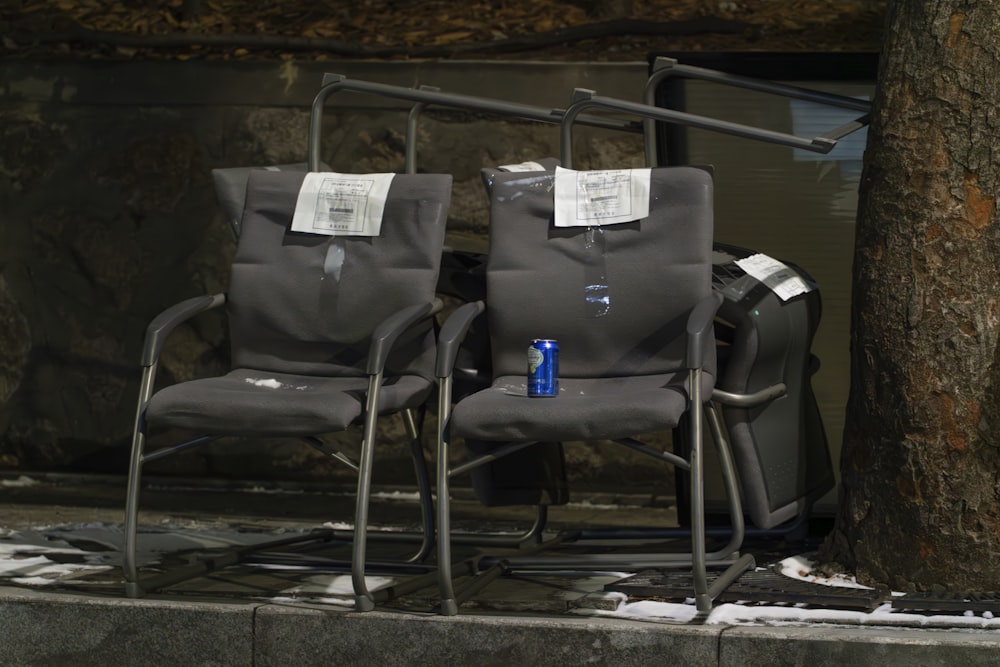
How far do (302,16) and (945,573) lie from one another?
3.81 meters

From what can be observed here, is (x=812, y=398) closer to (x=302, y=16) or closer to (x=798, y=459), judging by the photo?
(x=798, y=459)

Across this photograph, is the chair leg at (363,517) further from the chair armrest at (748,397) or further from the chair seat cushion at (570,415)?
the chair armrest at (748,397)

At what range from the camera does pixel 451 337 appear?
11.9 feet

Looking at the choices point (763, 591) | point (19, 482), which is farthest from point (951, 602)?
point (19, 482)

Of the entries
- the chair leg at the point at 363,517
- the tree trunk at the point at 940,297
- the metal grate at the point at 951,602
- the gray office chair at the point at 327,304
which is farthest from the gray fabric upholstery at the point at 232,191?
the metal grate at the point at 951,602

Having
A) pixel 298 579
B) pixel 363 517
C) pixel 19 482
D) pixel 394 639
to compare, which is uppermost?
pixel 363 517

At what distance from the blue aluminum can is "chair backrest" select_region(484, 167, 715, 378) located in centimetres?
27

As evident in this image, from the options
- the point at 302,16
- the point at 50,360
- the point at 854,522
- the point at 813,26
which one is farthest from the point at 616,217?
the point at 50,360

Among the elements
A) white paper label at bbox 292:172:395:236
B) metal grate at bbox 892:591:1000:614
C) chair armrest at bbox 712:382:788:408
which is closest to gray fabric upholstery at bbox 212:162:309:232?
white paper label at bbox 292:172:395:236

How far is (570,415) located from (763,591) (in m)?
0.68

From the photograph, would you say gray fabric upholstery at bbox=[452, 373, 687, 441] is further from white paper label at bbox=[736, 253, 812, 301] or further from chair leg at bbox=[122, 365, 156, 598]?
chair leg at bbox=[122, 365, 156, 598]

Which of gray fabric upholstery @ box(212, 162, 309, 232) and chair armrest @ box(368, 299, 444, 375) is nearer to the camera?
chair armrest @ box(368, 299, 444, 375)

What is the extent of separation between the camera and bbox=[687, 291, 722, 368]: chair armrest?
343cm

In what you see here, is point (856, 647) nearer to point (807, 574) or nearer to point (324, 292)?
point (807, 574)
